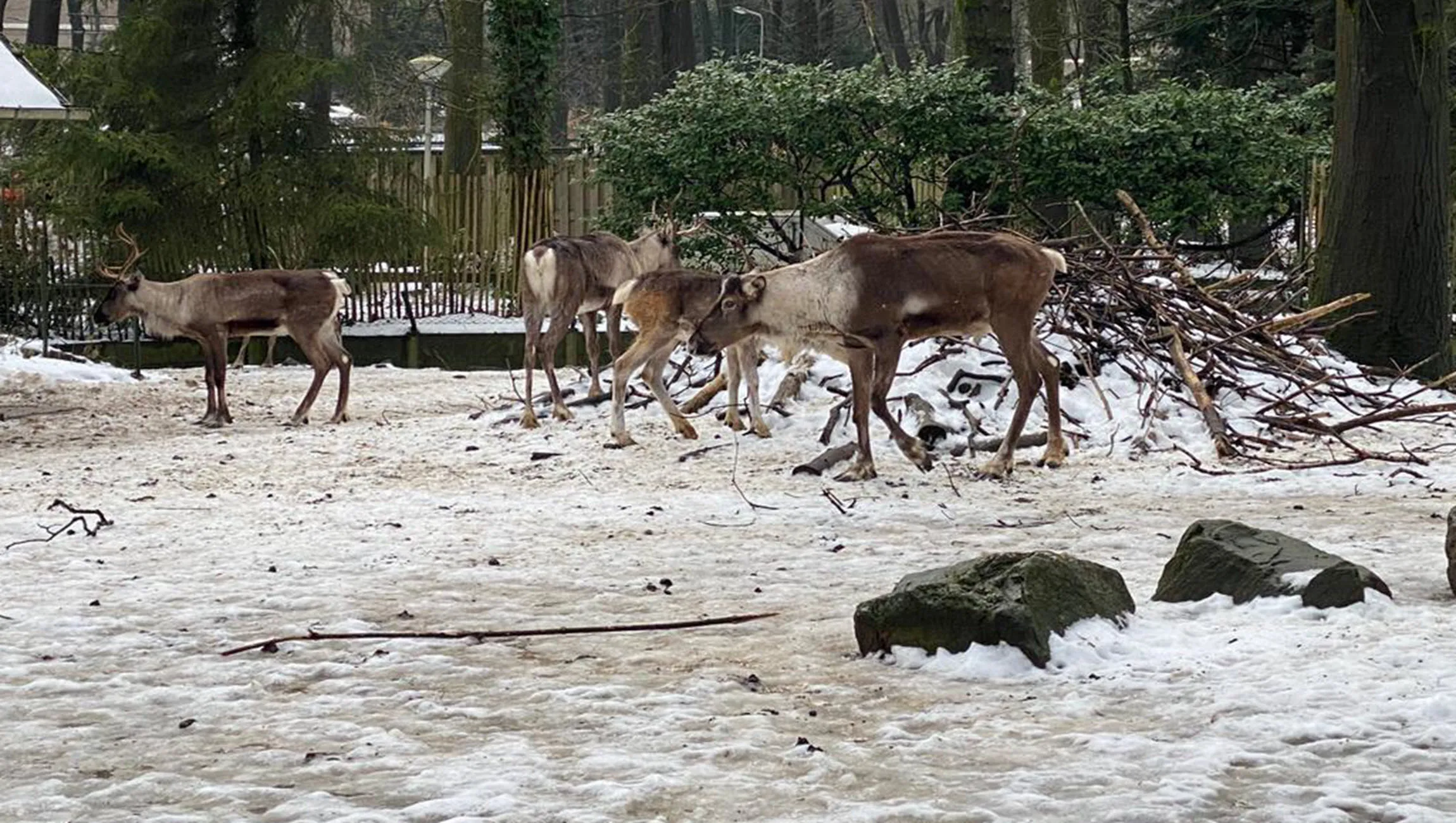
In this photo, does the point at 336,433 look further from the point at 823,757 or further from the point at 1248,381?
the point at 823,757

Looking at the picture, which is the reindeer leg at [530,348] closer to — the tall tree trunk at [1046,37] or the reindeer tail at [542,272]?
the reindeer tail at [542,272]

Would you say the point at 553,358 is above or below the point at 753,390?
above

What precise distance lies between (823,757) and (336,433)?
9134mm

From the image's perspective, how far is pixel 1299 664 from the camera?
5.61 m

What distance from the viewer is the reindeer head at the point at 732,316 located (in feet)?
34.8

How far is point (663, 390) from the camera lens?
12.0 m

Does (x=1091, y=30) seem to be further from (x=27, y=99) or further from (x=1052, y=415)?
(x=1052, y=415)

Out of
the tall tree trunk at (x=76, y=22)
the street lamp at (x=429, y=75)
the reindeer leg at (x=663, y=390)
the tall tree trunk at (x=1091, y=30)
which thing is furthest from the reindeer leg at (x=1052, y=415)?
the tall tree trunk at (x=76, y=22)

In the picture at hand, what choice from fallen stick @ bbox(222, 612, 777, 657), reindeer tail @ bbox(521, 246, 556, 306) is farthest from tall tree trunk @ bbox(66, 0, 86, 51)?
fallen stick @ bbox(222, 612, 777, 657)

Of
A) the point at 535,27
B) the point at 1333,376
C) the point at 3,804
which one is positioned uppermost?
the point at 535,27

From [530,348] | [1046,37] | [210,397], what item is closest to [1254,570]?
[530,348]

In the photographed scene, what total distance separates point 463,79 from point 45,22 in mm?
14269

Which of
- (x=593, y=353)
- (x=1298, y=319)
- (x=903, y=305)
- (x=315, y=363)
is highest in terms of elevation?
(x=903, y=305)

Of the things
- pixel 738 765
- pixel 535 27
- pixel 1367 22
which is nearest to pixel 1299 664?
pixel 738 765
